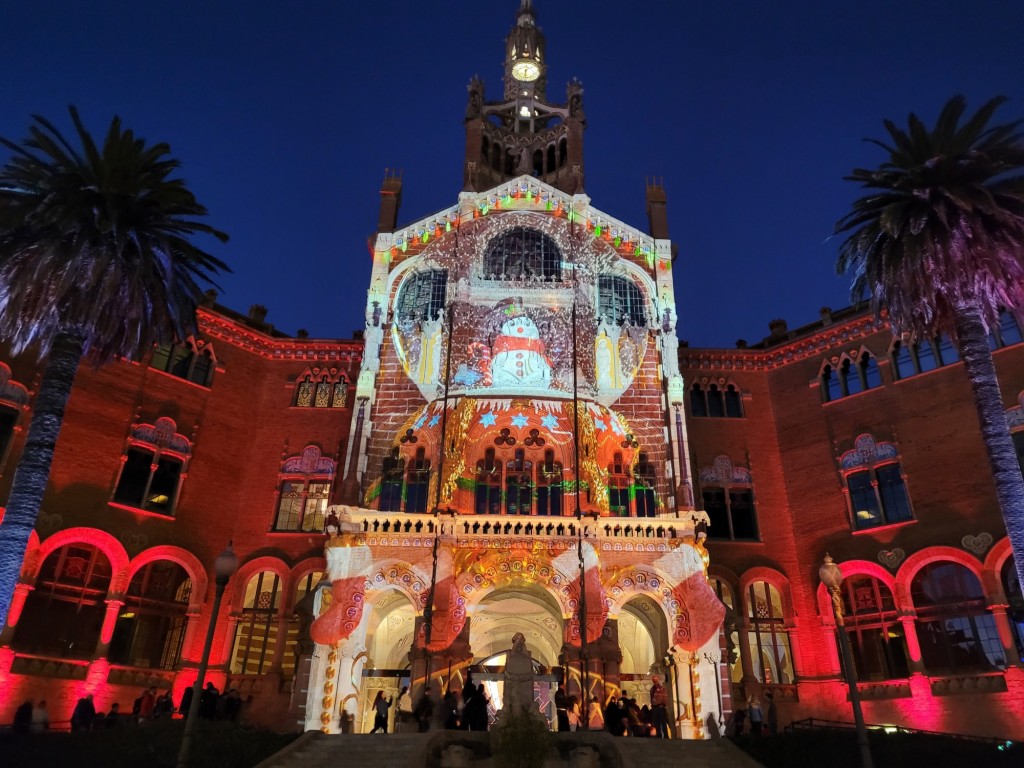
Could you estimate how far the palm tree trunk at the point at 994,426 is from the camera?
60.1 feet

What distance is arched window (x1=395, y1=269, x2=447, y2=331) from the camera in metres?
31.3

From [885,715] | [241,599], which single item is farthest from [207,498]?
[885,715]

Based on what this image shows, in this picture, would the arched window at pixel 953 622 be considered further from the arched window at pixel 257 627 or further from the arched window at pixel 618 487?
the arched window at pixel 257 627

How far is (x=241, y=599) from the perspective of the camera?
1150 inches

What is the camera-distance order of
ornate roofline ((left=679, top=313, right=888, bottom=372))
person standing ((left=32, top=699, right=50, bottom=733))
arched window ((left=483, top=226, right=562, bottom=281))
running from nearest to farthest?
person standing ((left=32, top=699, right=50, bottom=733)) → arched window ((left=483, top=226, right=562, bottom=281)) → ornate roofline ((left=679, top=313, right=888, bottom=372))

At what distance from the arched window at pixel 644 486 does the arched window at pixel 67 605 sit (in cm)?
1898

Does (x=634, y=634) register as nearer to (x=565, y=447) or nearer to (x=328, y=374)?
(x=565, y=447)

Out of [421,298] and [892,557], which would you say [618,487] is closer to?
[892,557]

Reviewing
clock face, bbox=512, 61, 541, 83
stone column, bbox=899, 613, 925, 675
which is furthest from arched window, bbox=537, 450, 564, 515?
clock face, bbox=512, 61, 541, 83

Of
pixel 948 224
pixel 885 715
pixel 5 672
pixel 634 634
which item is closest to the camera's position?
pixel 948 224

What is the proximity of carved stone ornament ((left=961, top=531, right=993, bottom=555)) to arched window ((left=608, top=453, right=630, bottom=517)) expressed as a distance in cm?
1135

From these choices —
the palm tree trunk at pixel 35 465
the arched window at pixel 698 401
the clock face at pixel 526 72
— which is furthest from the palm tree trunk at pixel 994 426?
the clock face at pixel 526 72

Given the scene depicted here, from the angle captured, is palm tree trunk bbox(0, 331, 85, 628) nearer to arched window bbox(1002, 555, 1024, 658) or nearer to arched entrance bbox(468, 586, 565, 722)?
arched entrance bbox(468, 586, 565, 722)

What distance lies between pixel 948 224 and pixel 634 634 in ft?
65.8
